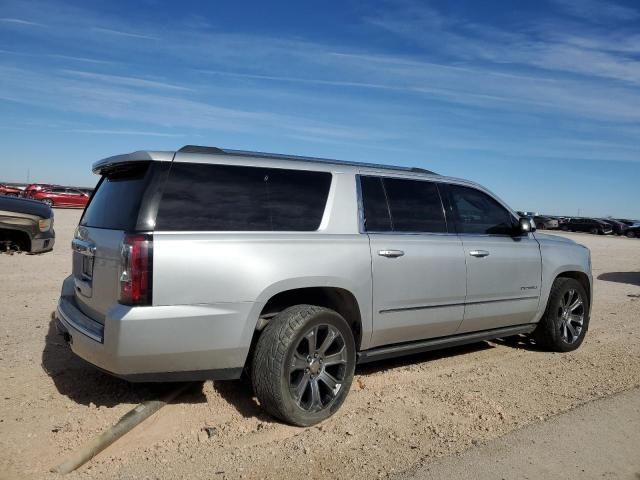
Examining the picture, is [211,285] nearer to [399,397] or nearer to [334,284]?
[334,284]

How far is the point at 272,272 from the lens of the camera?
399 centimetres

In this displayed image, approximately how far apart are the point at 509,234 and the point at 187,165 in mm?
3459

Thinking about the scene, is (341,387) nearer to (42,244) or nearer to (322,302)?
(322,302)

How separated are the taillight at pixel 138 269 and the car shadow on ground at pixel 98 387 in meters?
0.94

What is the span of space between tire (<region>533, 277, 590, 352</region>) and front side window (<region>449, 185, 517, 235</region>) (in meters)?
1.00

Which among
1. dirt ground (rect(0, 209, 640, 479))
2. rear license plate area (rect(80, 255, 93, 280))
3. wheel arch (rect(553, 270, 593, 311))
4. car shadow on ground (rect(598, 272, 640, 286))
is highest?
rear license plate area (rect(80, 255, 93, 280))

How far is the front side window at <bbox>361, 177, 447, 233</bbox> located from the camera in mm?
4816

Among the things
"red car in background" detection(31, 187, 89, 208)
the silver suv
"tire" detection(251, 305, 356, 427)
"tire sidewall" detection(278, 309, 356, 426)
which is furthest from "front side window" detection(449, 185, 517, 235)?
"red car in background" detection(31, 187, 89, 208)

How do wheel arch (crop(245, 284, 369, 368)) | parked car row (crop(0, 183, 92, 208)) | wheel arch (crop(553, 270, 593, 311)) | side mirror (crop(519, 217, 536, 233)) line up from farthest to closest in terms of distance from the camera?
parked car row (crop(0, 183, 92, 208)), wheel arch (crop(553, 270, 593, 311)), side mirror (crop(519, 217, 536, 233)), wheel arch (crop(245, 284, 369, 368))

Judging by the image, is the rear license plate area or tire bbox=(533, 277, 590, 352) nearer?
the rear license plate area

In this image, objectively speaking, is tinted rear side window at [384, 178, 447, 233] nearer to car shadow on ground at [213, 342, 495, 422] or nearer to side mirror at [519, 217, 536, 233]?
side mirror at [519, 217, 536, 233]

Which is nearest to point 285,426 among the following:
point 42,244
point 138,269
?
point 138,269

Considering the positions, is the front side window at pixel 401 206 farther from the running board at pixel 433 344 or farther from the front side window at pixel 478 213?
the running board at pixel 433 344

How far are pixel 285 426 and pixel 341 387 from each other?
0.51 m
